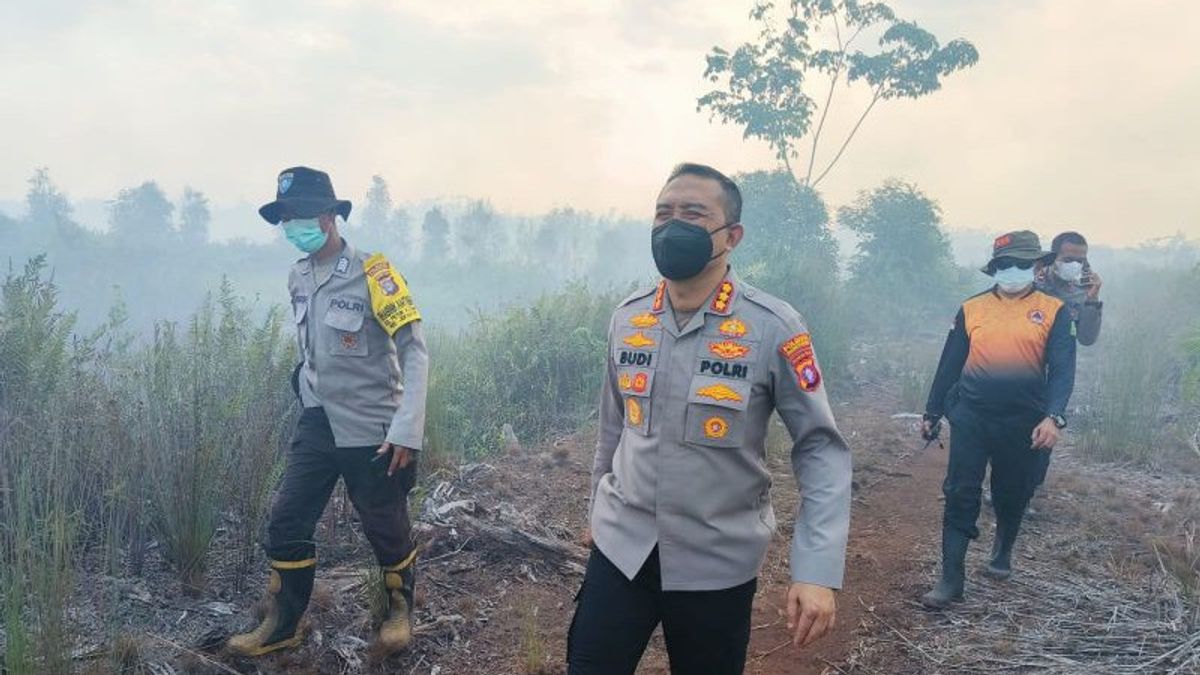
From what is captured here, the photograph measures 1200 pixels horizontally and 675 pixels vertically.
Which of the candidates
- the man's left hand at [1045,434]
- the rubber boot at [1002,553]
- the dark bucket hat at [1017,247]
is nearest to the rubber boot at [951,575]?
the rubber boot at [1002,553]

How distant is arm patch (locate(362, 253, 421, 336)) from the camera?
319 centimetres

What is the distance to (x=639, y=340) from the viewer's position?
210cm

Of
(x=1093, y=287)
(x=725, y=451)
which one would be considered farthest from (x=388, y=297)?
(x=1093, y=287)

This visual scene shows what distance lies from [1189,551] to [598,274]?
40891 mm

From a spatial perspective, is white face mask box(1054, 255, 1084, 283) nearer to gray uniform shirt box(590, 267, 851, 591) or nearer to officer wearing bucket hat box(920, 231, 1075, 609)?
officer wearing bucket hat box(920, 231, 1075, 609)

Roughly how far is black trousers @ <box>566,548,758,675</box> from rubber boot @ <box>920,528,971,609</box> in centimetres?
260

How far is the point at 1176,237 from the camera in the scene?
3762 centimetres

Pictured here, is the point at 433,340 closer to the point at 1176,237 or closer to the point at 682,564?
the point at 682,564

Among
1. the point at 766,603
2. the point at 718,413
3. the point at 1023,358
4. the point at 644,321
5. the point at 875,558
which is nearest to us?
the point at 718,413

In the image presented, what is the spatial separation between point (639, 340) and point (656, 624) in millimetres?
804

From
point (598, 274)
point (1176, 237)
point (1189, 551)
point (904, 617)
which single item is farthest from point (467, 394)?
point (1176, 237)

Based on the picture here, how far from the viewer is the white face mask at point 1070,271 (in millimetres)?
6254

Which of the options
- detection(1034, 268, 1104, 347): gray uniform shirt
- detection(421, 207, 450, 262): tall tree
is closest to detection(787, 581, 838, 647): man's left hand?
detection(1034, 268, 1104, 347): gray uniform shirt

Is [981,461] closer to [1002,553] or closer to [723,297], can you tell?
[1002,553]
